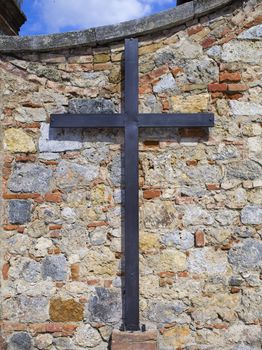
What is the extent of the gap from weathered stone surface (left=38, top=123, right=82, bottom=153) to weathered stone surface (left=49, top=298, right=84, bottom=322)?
119 cm

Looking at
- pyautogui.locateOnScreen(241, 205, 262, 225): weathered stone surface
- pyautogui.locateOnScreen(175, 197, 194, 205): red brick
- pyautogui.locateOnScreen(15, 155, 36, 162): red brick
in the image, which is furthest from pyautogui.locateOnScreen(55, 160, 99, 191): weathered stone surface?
pyautogui.locateOnScreen(241, 205, 262, 225): weathered stone surface

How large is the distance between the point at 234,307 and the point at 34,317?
1.56 metres

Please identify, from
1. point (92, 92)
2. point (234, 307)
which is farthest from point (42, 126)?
point (234, 307)

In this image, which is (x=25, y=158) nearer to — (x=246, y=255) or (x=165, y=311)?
(x=165, y=311)

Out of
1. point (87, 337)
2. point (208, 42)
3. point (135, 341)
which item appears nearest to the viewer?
point (135, 341)

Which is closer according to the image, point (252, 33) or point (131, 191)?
point (131, 191)

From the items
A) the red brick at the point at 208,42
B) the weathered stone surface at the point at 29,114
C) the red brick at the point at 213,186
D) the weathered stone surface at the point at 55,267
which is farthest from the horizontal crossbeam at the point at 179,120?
the weathered stone surface at the point at 55,267

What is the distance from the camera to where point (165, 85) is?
344 centimetres

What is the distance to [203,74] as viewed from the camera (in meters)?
3.45

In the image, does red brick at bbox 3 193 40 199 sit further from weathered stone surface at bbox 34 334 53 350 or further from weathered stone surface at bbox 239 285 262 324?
weathered stone surface at bbox 239 285 262 324

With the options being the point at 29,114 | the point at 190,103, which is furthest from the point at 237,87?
the point at 29,114

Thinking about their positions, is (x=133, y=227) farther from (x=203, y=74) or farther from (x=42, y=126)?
(x=203, y=74)

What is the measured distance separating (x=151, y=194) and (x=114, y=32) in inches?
53.2

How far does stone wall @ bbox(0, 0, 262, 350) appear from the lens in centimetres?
328
